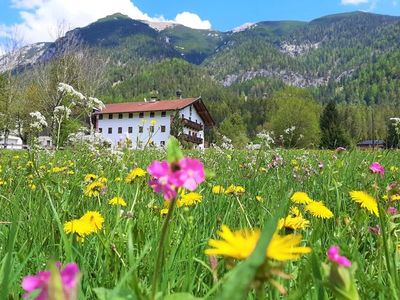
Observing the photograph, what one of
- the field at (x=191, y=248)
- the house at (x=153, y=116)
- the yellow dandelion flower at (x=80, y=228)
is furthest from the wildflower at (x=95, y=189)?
the house at (x=153, y=116)

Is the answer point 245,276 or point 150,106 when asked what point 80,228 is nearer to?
point 245,276

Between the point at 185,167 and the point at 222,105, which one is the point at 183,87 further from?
the point at 185,167

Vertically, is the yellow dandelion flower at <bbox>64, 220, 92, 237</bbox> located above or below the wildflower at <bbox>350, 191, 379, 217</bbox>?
below

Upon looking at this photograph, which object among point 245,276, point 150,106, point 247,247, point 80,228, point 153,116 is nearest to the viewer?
point 245,276

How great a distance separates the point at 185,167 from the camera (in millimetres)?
443

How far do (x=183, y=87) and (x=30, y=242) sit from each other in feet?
578

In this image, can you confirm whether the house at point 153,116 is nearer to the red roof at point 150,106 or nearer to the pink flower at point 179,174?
the red roof at point 150,106

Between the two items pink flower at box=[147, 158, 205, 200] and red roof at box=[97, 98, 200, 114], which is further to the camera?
red roof at box=[97, 98, 200, 114]

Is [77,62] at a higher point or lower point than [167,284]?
higher

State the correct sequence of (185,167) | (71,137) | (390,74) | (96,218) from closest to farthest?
1. (185,167)
2. (96,218)
3. (71,137)
4. (390,74)

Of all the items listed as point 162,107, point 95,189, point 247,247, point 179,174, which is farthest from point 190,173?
point 162,107

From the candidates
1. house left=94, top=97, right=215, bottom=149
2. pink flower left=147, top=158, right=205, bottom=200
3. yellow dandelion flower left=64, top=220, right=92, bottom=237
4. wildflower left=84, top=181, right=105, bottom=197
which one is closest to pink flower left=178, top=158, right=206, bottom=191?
pink flower left=147, top=158, right=205, bottom=200

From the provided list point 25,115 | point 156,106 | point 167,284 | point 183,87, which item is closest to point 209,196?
point 167,284

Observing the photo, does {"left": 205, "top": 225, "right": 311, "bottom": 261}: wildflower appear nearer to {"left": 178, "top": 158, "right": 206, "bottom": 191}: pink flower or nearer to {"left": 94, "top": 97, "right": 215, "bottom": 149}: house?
{"left": 178, "top": 158, "right": 206, "bottom": 191}: pink flower
